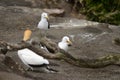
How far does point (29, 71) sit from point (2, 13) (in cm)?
781

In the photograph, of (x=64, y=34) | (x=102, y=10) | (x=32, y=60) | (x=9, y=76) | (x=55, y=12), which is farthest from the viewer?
(x=102, y=10)

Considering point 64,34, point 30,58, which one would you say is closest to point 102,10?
point 64,34

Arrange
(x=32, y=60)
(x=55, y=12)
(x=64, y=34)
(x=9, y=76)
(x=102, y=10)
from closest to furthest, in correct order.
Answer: (x=9, y=76), (x=32, y=60), (x=64, y=34), (x=55, y=12), (x=102, y=10)

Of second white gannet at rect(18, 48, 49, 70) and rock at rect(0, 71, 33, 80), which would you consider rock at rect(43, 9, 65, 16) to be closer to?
second white gannet at rect(18, 48, 49, 70)

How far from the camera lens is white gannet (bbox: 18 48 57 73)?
8.23 m

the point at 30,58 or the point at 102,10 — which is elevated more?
the point at 30,58

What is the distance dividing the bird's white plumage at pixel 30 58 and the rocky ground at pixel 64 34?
0.22 metres

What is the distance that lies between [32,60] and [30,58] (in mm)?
57

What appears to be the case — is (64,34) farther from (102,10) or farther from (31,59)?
(31,59)

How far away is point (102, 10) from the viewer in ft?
61.4

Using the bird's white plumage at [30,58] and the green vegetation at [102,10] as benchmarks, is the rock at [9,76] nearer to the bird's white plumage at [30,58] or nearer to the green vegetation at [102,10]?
the bird's white plumage at [30,58]

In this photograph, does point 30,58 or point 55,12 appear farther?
point 55,12

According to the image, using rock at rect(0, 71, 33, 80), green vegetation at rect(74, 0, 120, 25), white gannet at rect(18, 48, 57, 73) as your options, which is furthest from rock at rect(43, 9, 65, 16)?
rock at rect(0, 71, 33, 80)

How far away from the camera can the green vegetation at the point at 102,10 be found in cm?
1822
